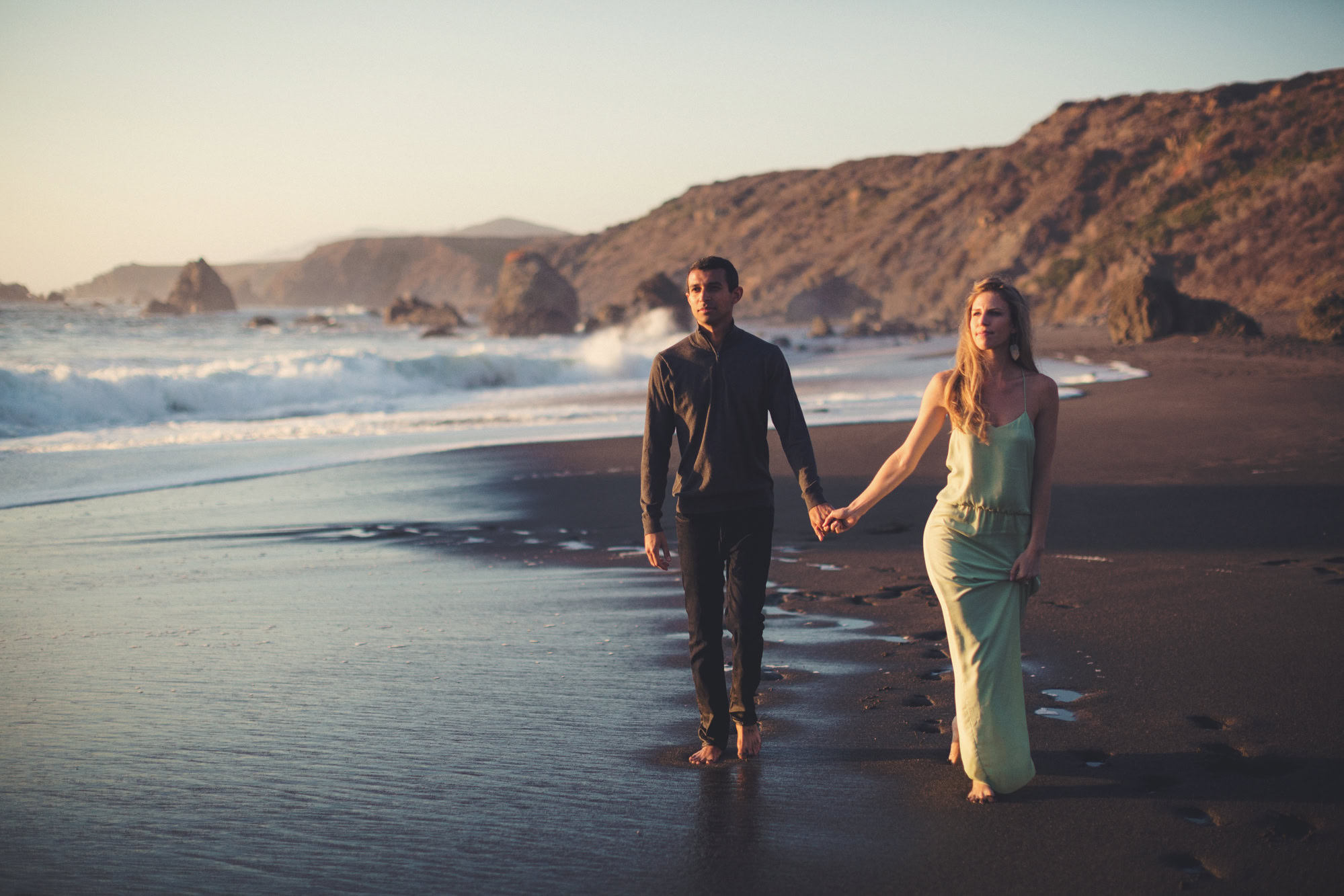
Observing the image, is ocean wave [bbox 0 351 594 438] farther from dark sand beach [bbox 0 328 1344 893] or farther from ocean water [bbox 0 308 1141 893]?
dark sand beach [bbox 0 328 1344 893]

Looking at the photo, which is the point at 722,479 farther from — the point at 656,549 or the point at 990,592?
the point at 990,592

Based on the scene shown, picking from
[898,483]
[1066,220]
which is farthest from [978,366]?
[1066,220]

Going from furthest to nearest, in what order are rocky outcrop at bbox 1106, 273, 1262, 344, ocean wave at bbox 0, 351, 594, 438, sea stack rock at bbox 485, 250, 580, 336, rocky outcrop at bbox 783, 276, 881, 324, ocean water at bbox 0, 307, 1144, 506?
rocky outcrop at bbox 783, 276, 881, 324 < sea stack rock at bbox 485, 250, 580, 336 < rocky outcrop at bbox 1106, 273, 1262, 344 < ocean wave at bbox 0, 351, 594, 438 < ocean water at bbox 0, 307, 1144, 506

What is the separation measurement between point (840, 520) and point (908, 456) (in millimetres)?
387

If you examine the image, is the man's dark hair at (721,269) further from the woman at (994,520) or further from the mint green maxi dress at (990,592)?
the mint green maxi dress at (990,592)

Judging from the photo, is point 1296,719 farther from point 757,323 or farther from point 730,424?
point 757,323

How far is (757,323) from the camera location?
3172 inches

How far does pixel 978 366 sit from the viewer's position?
326 cm

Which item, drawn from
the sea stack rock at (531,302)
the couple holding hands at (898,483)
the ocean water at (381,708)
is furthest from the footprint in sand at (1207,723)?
the sea stack rock at (531,302)

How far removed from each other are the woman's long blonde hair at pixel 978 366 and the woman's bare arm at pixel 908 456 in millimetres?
54

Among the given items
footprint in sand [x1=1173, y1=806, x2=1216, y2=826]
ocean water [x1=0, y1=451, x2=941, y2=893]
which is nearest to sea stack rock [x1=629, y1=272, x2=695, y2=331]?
ocean water [x1=0, y1=451, x2=941, y2=893]

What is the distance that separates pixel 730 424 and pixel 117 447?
1278cm

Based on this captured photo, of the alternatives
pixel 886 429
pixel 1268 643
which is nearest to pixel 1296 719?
pixel 1268 643

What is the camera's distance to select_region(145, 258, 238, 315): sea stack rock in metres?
110
